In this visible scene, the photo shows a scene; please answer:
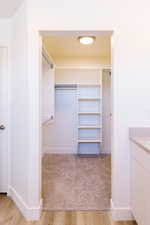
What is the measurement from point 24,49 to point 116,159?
1.60 metres

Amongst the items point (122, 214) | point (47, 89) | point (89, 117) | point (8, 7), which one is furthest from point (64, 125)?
point (8, 7)

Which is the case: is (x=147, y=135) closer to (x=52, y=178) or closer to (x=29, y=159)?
(x=29, y=159)

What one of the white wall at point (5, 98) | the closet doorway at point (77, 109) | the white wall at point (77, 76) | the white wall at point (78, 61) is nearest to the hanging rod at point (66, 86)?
the closet doorway at point (77, 109)

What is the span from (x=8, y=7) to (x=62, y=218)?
8.13ft

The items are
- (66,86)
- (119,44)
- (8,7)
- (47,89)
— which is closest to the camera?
(119,44)

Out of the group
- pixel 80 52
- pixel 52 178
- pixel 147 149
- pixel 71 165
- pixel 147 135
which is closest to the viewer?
pixel 147 149

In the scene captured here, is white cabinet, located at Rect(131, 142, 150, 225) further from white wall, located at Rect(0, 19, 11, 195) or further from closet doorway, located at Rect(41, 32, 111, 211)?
closet doorway, located at Rect(41, 32, 111, 211)

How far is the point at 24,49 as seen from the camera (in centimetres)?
211

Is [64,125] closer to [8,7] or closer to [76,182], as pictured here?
[76,182]

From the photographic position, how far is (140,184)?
1.70 meters

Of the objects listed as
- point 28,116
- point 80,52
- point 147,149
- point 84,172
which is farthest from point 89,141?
point 147,149

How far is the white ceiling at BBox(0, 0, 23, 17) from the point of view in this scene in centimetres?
209

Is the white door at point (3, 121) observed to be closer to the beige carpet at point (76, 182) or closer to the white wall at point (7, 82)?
the white wall at point (7, 82)

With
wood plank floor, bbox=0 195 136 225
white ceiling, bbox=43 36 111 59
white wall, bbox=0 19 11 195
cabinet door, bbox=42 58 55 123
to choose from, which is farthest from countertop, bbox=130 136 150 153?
cabinet door, bbox=42 58 55 123
